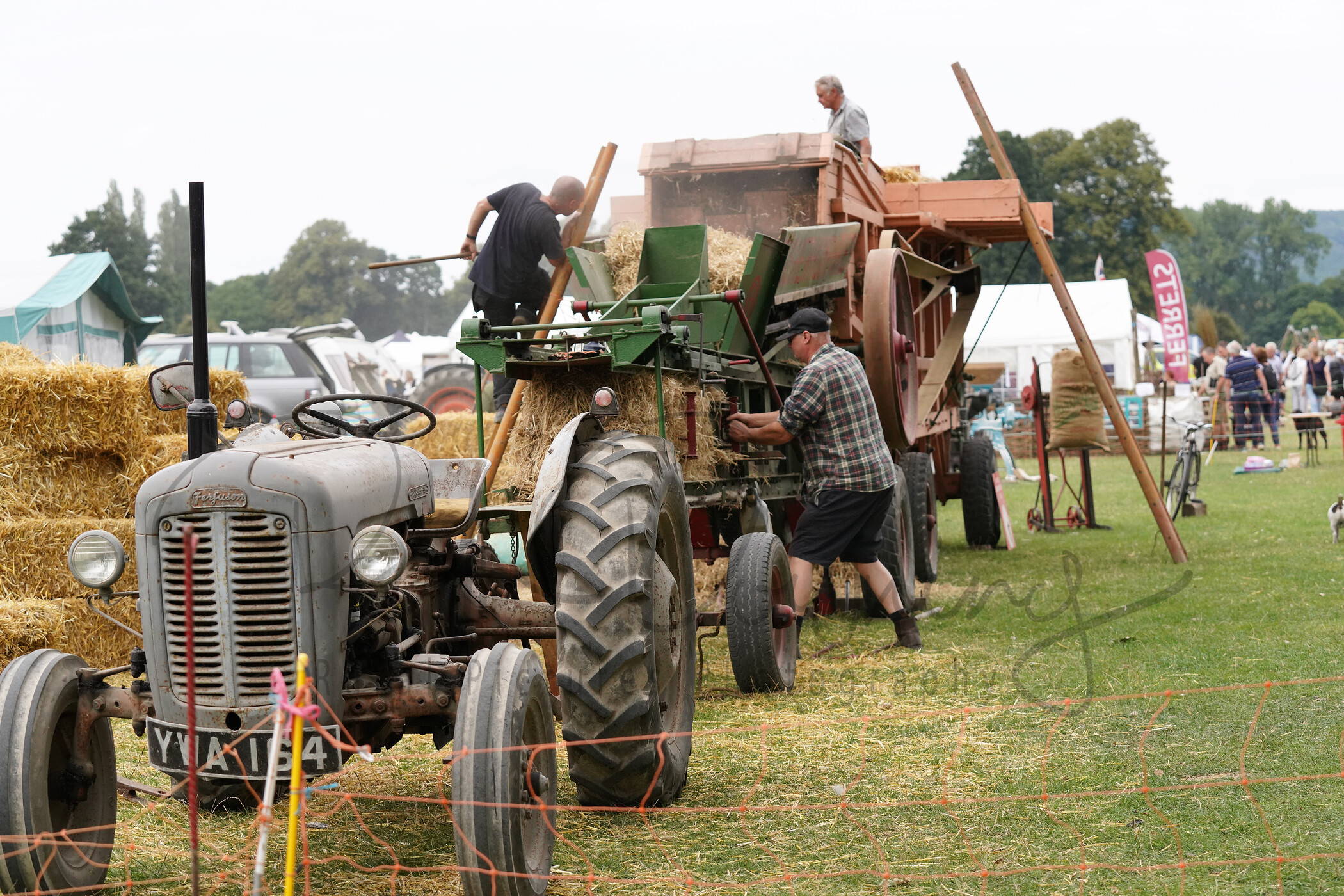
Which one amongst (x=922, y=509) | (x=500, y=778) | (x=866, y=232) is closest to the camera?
(x=500, y=778)

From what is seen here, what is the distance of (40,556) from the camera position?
6449mm

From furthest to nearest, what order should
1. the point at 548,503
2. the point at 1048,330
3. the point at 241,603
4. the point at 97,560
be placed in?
the point at 1048,330 < the point at 548,503 < the point at 97,560 < the point at 241,603

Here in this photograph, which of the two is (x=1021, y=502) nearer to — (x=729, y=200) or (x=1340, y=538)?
(x=1340, y=538)

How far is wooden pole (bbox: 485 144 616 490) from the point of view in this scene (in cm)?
→ 611

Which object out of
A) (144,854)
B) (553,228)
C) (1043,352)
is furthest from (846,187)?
(1043,352)

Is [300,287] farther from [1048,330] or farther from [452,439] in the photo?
[452,439]

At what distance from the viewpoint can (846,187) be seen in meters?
7.99

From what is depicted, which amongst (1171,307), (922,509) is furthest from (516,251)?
(1171,307)

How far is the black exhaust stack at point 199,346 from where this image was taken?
11.5 ft

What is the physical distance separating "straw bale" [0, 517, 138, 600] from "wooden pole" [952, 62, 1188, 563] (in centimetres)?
647

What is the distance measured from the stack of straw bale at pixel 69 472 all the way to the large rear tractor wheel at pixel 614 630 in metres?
3.17

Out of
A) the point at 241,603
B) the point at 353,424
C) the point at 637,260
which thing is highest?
the point at 637,260

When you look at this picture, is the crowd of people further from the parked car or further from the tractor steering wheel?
the tractor steering wheel

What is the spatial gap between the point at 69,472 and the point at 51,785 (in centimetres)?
379
